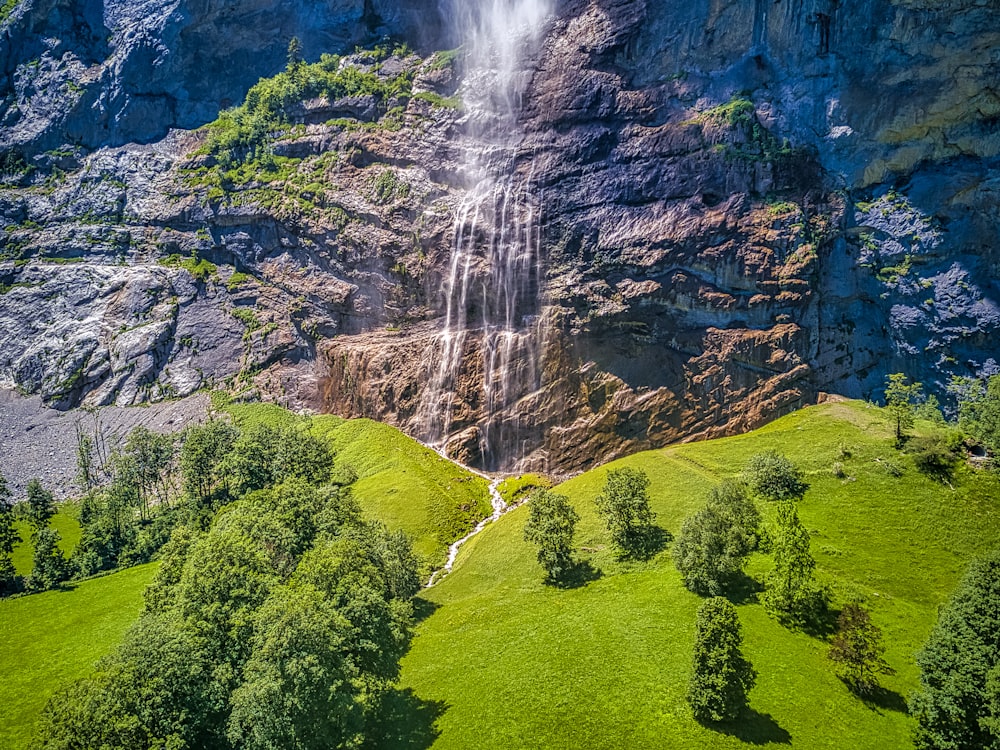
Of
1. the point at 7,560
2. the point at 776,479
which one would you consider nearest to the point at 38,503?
the point at 7,560

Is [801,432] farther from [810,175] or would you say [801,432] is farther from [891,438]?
[810,175]

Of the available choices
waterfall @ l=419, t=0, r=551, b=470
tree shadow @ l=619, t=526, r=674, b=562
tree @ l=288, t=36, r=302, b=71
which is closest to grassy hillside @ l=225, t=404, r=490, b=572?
waterfall @ l=419, t=0, r=551, b=470

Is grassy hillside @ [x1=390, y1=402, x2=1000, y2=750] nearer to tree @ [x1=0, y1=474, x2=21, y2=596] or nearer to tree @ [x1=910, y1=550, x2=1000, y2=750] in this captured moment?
tree @ [x1=910, y1=550, x2=1000, y2=750]

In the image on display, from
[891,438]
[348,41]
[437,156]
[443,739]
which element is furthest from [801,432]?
[348,41]

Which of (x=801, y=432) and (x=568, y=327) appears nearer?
(x=801, y=432)

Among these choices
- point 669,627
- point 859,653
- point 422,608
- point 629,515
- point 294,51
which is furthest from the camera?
point 294,51

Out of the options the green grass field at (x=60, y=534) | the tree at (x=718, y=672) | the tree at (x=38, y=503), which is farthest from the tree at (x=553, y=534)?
the tree at (x=38, y=503)

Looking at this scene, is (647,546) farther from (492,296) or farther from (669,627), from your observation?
(492,296)
